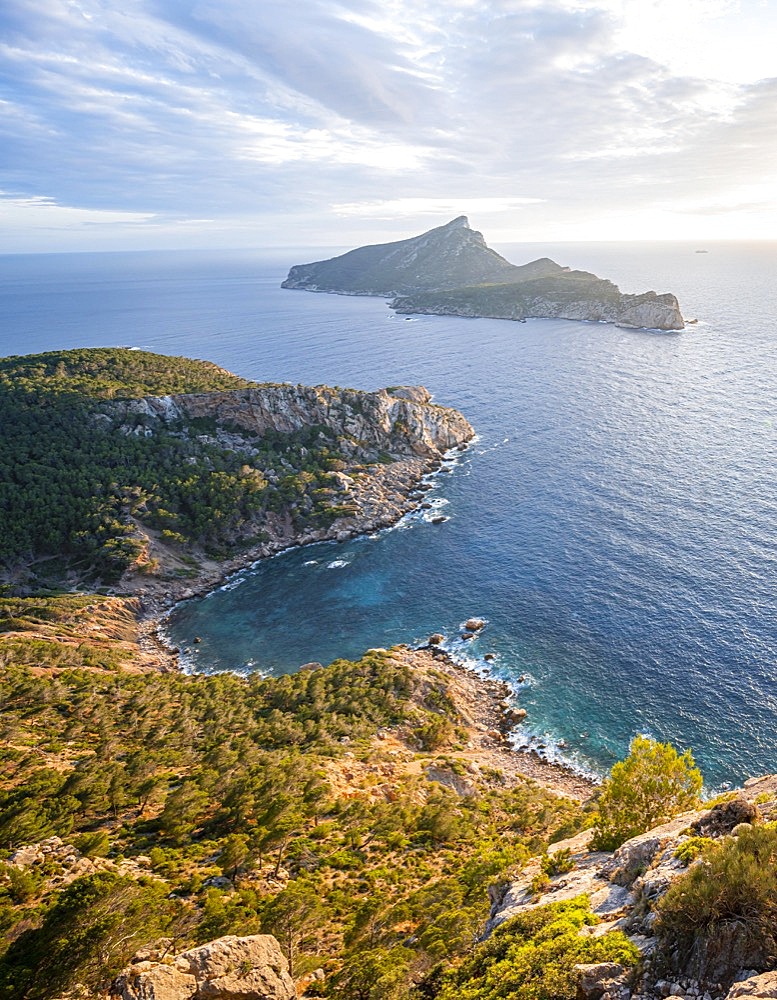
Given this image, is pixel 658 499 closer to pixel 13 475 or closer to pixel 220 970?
pixel 220 970

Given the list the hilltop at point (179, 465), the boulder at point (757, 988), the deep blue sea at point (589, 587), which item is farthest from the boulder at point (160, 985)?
the hilltop at point (179, 465)

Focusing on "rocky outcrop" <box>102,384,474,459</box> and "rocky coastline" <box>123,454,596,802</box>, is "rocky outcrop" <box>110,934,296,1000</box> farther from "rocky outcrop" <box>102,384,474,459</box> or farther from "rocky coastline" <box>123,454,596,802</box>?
"rocky outcrop" <box>102,384,474,459</box>

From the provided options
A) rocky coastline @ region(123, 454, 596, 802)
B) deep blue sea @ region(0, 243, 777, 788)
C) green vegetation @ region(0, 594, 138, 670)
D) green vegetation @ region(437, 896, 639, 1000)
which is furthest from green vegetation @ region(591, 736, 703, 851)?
green vegetation @ region(0, 594, 138, 670)

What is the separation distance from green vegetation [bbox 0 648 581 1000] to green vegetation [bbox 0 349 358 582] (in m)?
38.3

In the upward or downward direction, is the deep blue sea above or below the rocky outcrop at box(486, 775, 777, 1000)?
below

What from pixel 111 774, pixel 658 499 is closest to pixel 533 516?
pixel 658 499

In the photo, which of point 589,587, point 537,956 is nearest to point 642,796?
point 537,956

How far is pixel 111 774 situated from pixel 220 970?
2251cm

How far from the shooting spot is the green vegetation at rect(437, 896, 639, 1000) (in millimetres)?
17625

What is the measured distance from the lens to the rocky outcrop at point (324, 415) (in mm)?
119562

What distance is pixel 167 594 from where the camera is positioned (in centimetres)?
8975

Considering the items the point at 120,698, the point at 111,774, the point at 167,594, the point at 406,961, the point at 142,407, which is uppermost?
the point at 142,407

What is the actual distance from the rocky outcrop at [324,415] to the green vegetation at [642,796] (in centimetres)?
9959

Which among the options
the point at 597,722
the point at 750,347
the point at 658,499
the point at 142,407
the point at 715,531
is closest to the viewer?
the point at 597,722
